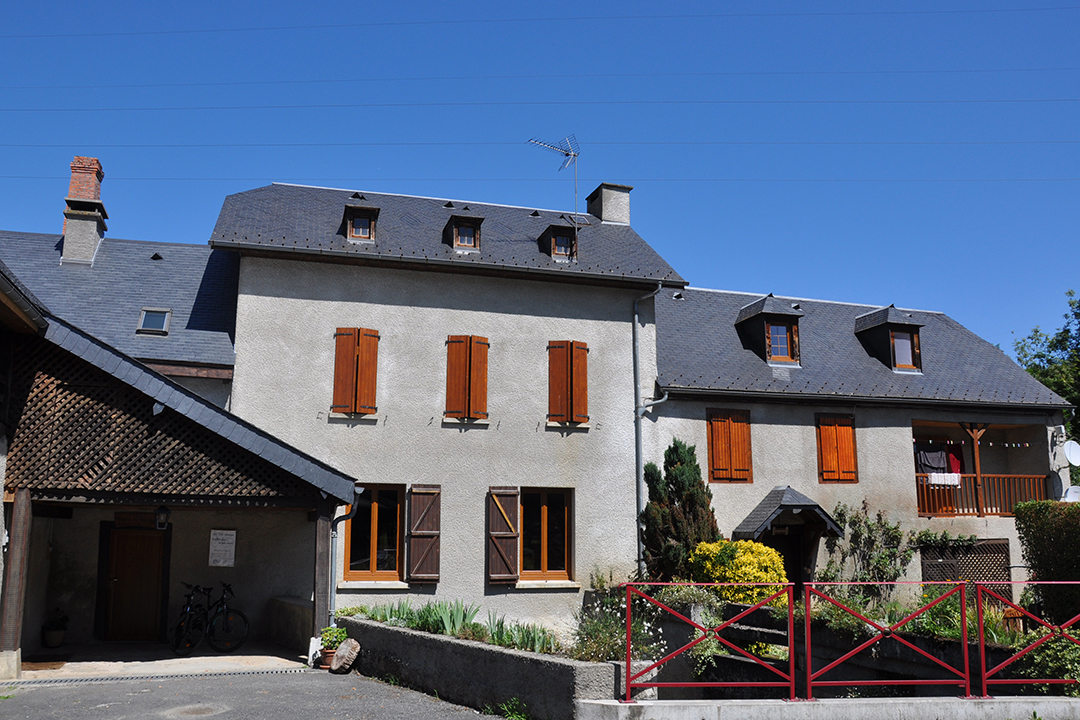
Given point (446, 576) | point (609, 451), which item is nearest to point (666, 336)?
point (609, 451)

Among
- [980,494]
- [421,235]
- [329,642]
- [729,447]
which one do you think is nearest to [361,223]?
[421,235]

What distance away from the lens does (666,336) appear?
17.7m

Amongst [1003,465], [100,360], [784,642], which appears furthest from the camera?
[1003,465]

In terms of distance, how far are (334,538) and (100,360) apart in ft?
12.4

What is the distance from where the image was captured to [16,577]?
9.78m

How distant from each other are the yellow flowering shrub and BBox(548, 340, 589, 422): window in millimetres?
3171

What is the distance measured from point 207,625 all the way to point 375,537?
2952 mm

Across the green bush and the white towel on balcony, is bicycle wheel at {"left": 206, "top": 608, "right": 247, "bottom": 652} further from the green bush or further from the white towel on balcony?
the white towel on balcony

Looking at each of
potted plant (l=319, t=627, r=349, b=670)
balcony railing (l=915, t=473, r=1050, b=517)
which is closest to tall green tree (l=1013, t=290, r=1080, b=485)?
balcony railing (l=915, t=473, r=1050, b=517)

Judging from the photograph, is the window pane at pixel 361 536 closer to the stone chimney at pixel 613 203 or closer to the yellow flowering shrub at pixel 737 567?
Answer: the yellow flowering shrub at pixel 737 567

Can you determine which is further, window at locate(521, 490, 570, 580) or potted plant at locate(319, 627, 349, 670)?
window at locate(521, 490, 570, 580)

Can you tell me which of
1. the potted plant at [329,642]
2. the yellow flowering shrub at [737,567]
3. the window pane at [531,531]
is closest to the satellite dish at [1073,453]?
the yellow flowering shrub at [737,567]

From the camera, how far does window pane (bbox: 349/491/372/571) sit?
1402 cm

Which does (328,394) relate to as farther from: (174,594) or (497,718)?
(497,718)
